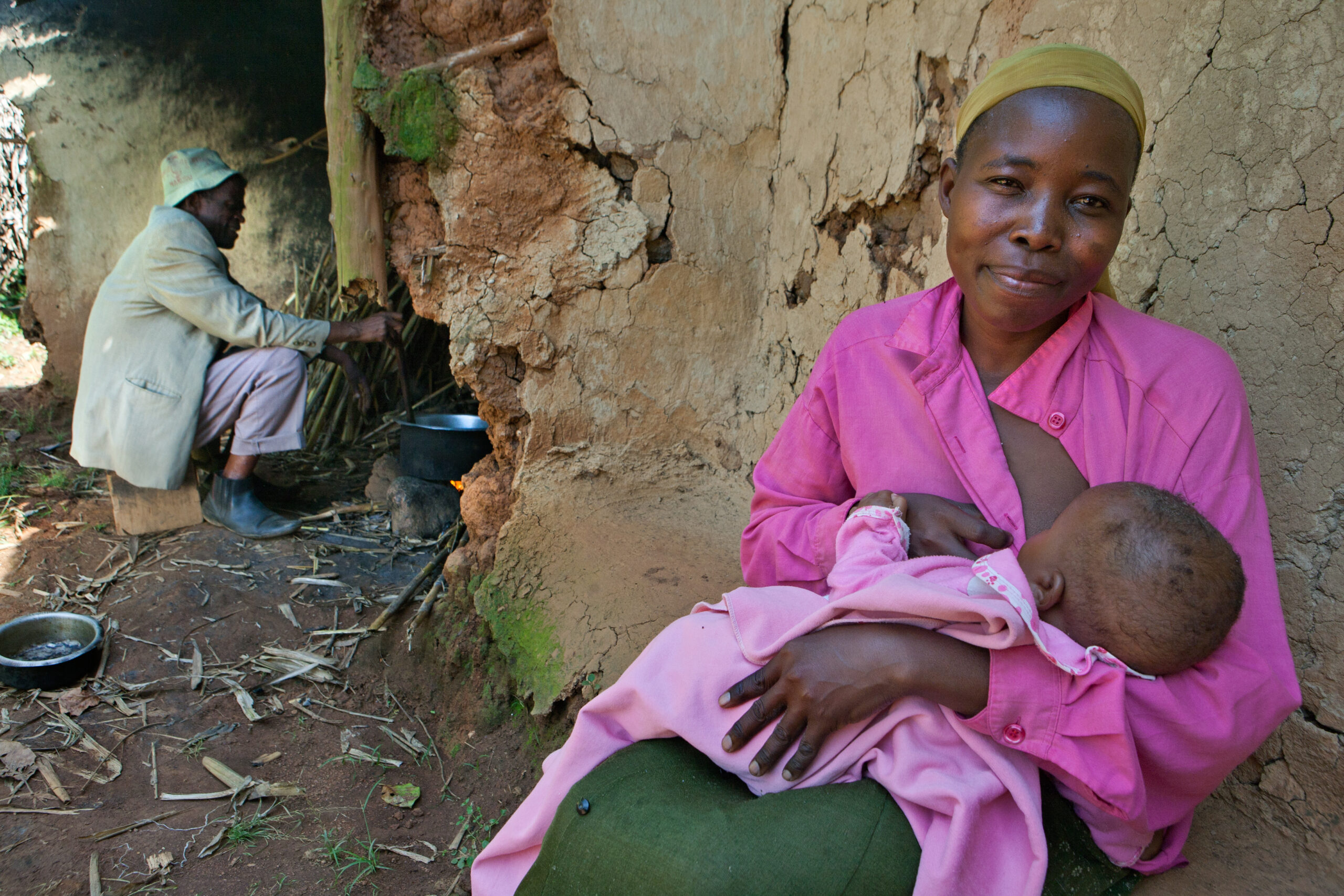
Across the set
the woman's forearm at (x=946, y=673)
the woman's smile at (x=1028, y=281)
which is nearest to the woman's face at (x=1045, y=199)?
the woman's smile at (x=1028, y=281)

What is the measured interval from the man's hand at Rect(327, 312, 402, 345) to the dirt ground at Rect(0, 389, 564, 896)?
105 centimetres

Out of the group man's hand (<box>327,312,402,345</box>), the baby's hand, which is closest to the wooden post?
man's hand (<box>327,312,402,345</box>)

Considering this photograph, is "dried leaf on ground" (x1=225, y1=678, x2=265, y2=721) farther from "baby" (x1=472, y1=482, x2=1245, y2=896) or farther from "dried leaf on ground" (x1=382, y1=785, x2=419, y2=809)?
"baby" (x1=472, y1=482, x2=1245, y2=896)

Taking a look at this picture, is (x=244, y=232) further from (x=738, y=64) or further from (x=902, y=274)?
(x=902, y=274)

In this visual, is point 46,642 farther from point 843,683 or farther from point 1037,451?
point 1037,451

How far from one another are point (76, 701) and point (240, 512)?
1.48 m

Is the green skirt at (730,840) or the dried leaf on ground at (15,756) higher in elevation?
the green skirt at (730,840)

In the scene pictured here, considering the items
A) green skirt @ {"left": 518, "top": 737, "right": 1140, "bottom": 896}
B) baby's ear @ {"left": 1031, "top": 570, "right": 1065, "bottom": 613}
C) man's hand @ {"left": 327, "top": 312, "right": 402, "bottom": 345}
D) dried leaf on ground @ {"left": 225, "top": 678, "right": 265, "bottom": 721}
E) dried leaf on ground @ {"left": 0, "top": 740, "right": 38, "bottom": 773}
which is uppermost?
baby's ear @ {"left": 1031, "top": 570, "right": 1065, "bottom": 613}

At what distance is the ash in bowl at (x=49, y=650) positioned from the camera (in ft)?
10.9

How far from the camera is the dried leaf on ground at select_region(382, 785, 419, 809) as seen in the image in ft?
8.68

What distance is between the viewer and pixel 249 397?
459 centimetres

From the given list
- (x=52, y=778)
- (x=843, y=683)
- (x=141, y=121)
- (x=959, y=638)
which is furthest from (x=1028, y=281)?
(x=141, y=121)

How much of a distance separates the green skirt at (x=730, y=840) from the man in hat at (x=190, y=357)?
3.61 m

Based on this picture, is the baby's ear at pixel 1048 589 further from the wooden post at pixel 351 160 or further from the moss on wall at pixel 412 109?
the wooden post at pixel 351 160
